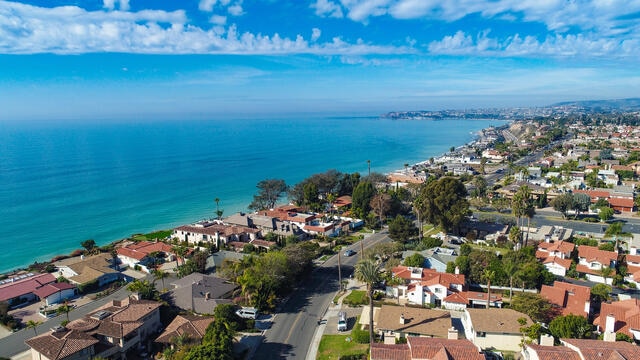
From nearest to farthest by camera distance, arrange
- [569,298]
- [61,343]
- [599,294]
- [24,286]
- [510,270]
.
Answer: [61,343], [569,298], [599,294], [510,270], [24,286]

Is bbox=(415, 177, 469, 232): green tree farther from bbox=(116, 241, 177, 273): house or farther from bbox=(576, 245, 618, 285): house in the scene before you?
bbox=(116, 241, 177, 273): house

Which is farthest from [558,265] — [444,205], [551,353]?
[551,353]

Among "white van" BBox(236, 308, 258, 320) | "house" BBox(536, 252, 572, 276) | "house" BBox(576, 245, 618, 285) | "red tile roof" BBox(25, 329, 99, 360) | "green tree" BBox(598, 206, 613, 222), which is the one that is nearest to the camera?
"red tile roof" BBox(25, 329, 99, 360)

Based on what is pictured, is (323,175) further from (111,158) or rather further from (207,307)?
(111,158)

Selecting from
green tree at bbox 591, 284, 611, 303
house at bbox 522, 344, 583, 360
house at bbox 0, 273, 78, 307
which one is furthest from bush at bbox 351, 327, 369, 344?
house at bbox 0, 273, 78, 307

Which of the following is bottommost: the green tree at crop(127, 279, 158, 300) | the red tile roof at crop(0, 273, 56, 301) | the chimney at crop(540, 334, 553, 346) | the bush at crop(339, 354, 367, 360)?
the bush at crop(339, 354, 367, 360)

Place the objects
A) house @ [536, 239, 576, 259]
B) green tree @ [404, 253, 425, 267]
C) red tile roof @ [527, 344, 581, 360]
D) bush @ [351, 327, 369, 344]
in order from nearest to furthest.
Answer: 1. red tile roof @ [527, 344, 581, 360]
2. bush @ [351, 327, 369, 344]
3. green tree @ [404, 253, 425, 267]
4. house @ [536, 239, 576, 259]

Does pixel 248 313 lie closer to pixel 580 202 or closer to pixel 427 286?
pixel 427 286
